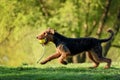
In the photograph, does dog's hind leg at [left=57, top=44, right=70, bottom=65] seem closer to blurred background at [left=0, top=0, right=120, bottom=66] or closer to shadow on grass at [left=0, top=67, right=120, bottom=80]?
shadow on grass at [left=0, top=67, right=120, bottom=80]

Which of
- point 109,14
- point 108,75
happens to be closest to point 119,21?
point 109,14

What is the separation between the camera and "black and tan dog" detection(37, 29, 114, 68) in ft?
52.8

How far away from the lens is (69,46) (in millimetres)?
16281

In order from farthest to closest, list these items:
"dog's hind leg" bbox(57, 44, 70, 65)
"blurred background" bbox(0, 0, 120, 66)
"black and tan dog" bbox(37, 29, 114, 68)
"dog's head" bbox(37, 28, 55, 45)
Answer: "blurred background" bbox(0, 0, 120, 66)
"dog's head" bbox(37, 28, 55, 45)
"black and tan dog" bbox(37, 29, 114, 68)
"dog's hind leg" bbox(57, 44, 70, 65)

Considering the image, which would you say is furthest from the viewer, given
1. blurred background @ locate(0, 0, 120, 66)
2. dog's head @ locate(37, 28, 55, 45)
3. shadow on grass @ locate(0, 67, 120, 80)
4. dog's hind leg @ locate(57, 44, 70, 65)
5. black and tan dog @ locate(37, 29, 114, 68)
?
blurred background @ locate(0, 0, 120, 66)

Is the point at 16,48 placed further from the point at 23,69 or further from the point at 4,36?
the point at 23,69

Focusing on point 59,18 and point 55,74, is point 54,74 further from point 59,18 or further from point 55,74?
point 59,18

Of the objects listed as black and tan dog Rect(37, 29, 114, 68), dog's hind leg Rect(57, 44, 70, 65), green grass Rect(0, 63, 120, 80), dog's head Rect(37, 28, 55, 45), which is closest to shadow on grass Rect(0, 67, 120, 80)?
green grass Rect(0, 63, 120, 80)

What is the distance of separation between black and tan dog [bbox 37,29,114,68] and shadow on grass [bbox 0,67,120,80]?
50 centimetres

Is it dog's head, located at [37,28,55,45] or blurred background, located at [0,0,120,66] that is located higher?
dog's head, located at [37,28,55,45]

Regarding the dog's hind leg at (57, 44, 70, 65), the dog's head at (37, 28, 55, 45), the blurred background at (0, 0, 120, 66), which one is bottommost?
the blurred background at (0, 0, 120, 66)

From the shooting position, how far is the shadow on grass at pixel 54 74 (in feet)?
44.2

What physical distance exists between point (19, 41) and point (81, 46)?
2625 centimetres

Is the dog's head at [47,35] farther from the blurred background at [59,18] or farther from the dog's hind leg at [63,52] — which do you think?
the blurred background at [59,18]
